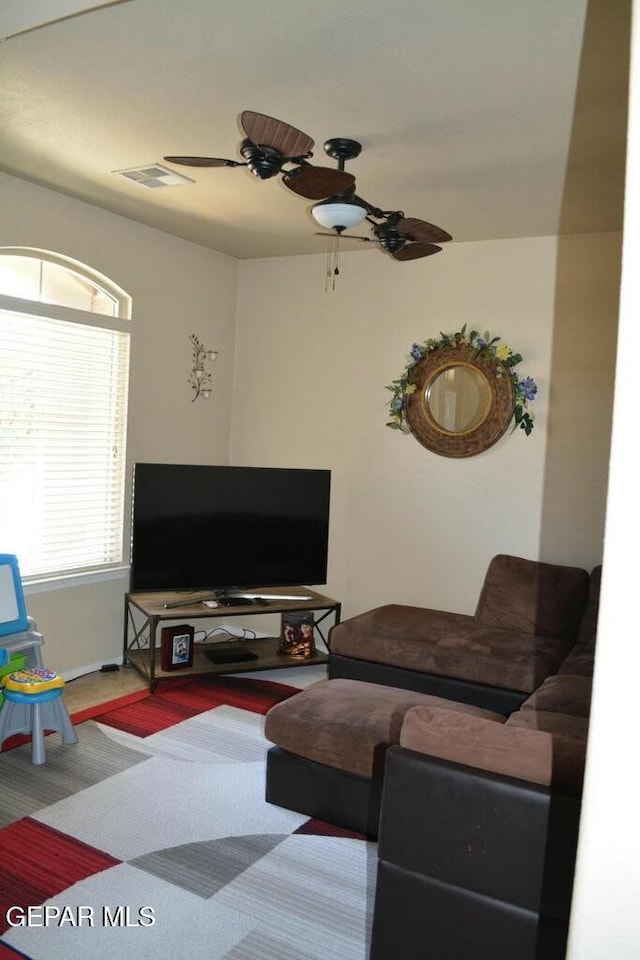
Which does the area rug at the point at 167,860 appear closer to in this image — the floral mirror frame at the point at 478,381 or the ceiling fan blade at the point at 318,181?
the floral mirror frame at the point at 478,381

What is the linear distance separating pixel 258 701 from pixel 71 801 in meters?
1.46

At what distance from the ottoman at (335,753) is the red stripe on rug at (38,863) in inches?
29.0

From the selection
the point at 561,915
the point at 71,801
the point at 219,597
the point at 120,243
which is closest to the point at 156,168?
the point at 120,243

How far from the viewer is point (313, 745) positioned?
2.98m

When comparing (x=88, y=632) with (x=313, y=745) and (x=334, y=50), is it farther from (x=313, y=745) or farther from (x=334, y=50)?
(x=334, y=50)

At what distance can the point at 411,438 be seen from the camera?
16.7 feet

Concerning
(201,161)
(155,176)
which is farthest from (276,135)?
(155,176)

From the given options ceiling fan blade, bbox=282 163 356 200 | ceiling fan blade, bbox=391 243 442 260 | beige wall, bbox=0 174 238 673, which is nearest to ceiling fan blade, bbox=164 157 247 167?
ceiling fan blade, bbox=282 163 356 200

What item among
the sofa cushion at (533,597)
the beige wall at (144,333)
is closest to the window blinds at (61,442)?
the beige wall at (144,333)

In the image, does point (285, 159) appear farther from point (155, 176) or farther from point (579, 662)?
point (579, 662)

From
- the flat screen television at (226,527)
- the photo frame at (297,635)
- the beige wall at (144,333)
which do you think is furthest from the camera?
the photo frame at (297,635)

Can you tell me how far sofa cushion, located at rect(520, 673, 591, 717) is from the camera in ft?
10.2

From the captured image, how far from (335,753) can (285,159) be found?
2.20 m

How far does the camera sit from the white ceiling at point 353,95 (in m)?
2.26
